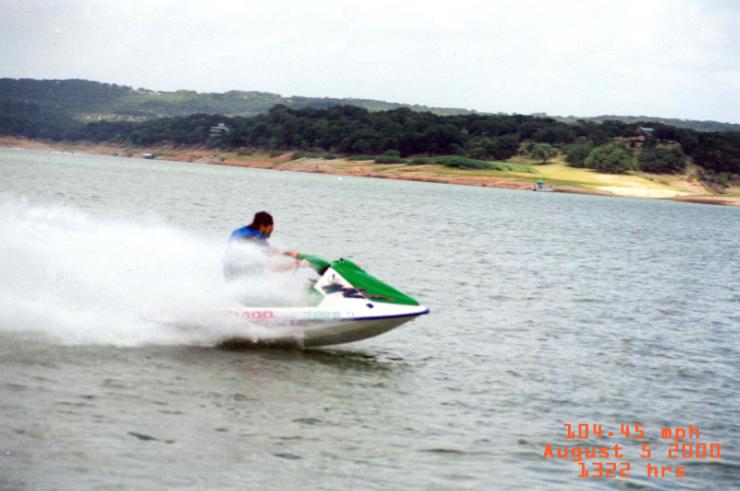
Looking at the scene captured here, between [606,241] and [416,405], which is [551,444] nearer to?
[416,405]

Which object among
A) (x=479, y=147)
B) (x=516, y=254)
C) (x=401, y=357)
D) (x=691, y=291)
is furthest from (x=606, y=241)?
(x=479, y=147)

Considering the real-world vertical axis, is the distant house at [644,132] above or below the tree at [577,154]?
above

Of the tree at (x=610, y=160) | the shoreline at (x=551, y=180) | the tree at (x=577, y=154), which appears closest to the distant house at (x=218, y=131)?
the shoreline at (x=551, y=180)

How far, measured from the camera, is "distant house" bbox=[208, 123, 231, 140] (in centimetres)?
18700

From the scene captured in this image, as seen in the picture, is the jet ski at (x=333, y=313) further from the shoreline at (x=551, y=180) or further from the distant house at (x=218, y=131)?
the distant house at (x=218, y=131)

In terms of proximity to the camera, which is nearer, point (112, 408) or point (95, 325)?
point (112, 408)

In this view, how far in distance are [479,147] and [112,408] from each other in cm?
14393

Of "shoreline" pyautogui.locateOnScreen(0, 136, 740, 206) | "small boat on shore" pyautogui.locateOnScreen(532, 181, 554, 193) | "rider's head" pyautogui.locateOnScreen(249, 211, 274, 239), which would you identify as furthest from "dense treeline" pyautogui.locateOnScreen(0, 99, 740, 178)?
"rider's head" pyautogui.locateOnScreen(249, 211, 274, 239)

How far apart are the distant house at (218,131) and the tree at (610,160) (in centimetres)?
7569

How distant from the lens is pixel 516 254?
39.0m

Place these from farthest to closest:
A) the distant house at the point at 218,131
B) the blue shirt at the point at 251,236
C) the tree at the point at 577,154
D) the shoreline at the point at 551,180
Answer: the distant house at the point at 218,131
the tree at the point at 577,154
the shoreline at the point at 551,180
the blue shirt at the point at 251,236

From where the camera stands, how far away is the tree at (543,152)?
491ft
